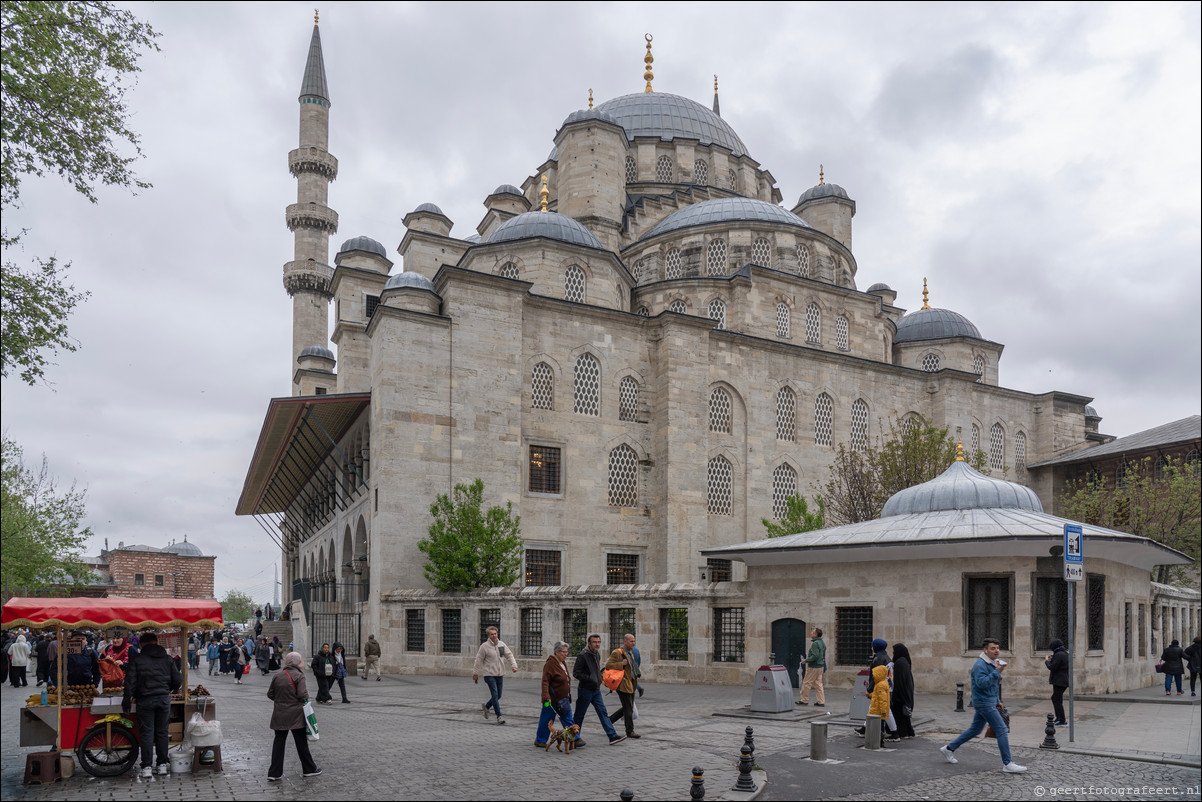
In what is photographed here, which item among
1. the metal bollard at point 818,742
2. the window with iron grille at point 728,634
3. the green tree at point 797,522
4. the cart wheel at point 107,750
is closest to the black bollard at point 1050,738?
the metal bollard at point 818,742

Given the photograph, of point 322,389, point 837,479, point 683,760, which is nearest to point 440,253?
point 322,389

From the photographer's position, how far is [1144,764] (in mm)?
9727

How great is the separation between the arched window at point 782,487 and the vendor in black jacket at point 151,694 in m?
26.0

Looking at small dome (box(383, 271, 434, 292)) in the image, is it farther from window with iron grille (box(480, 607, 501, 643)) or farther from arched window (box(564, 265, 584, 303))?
window with iron grille (box(480, 607, 501, 643))

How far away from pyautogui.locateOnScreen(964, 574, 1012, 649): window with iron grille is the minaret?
120ft

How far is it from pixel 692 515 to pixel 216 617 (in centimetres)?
2139

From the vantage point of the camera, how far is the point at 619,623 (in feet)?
69.3

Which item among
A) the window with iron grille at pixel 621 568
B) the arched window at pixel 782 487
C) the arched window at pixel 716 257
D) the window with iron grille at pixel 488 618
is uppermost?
the arched window at pixel 716 257

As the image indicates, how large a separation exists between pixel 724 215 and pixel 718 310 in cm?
444

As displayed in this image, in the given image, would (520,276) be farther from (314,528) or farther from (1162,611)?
(1162,611)

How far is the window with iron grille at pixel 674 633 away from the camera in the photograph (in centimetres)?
2005

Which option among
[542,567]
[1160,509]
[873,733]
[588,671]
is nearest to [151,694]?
[588,671]

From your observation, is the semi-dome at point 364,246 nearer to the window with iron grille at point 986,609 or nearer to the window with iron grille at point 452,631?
the window with iron grille at point 452,631

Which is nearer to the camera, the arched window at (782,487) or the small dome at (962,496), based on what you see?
the small dome at (962,496)
